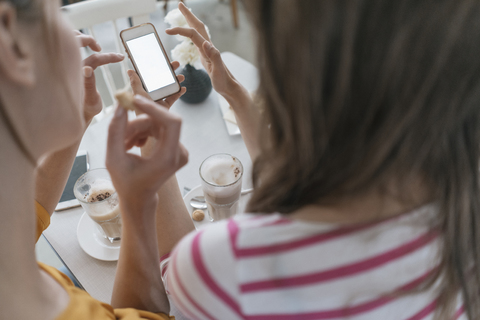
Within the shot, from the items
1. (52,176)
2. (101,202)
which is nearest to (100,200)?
(101,202)

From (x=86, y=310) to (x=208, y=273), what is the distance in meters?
0.24

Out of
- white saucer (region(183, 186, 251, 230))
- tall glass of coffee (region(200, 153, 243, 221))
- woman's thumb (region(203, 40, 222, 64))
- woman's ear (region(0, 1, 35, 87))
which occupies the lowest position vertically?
white saucer (region(183, 186, 251, 230))

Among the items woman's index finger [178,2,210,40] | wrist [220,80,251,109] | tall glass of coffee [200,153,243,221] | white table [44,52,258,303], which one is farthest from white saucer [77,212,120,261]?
woman's index finger [178,2,210,40]

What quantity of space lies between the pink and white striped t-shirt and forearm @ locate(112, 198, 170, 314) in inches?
5.6

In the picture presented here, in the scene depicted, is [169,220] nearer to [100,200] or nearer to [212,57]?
[100,200]

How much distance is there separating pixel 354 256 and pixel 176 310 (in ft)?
1.38

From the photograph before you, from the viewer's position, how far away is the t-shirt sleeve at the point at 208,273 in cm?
39

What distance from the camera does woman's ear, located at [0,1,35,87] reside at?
30cm

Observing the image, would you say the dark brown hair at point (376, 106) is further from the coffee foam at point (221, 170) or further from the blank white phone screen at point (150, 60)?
the blank white phone screen at point (150, 60)

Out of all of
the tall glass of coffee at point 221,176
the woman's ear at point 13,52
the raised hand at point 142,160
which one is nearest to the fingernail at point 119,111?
the raised hand at point 142,160

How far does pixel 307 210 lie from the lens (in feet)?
1.33

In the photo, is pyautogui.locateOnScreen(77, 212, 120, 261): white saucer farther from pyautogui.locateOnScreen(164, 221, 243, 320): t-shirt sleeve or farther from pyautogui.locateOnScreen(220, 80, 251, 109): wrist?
pyautogui.locateOnScreen(220, 80, 251, 109): wrist

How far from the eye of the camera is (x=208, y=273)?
0.39 meters

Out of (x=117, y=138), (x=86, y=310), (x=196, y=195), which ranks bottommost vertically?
(x=196, y=195)
